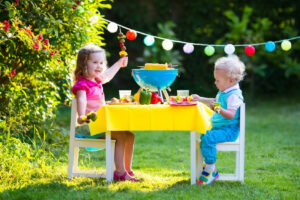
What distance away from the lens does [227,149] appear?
396 cm

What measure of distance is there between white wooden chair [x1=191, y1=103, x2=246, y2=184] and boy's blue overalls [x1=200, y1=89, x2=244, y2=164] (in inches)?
2.2

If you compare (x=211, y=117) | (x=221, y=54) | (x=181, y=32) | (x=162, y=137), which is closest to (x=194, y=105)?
(x=211, y=117)

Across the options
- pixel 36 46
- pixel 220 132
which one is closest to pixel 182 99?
pixel 220 132

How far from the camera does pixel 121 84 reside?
429 inches

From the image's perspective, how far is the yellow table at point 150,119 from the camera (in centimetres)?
379

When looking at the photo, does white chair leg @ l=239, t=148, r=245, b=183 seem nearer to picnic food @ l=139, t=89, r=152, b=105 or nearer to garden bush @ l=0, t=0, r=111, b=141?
picnic food @ l=139, t=89, r=152, b=105

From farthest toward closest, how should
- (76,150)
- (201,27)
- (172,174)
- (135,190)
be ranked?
(201,27) < (172,174) < (76,150) < (135,190)

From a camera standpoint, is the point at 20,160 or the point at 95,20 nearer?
the point at 20,160

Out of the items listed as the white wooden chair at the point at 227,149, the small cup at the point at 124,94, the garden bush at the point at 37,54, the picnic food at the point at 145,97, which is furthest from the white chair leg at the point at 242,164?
the garden bush at the point at 37,54

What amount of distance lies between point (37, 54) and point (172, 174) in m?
1.67

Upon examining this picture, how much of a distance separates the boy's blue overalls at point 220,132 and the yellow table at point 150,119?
0.44ft

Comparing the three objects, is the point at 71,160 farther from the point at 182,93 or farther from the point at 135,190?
the point at 182,93

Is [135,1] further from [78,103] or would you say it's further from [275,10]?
[78,103]

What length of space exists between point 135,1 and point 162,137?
4.44 m
